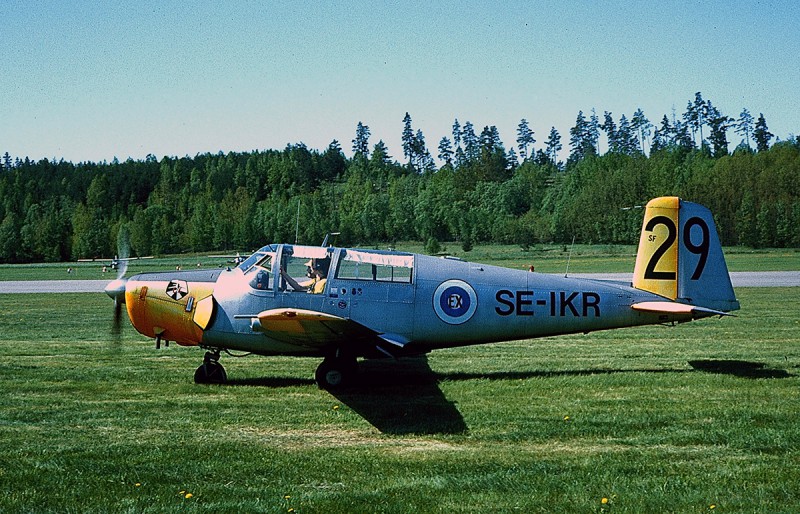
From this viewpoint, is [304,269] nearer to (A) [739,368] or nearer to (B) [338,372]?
(B) [338,372]

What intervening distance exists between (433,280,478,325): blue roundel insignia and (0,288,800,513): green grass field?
38.8 inches

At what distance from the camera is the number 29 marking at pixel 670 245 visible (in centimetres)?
1150

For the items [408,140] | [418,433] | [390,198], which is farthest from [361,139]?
[418,433]

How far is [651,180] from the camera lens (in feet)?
256

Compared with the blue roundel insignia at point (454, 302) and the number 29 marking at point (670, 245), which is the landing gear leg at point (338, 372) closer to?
the blue roundel insignia at point (454, 302)

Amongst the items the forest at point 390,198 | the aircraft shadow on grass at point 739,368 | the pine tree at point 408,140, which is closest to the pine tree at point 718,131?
the forest at point 390,198

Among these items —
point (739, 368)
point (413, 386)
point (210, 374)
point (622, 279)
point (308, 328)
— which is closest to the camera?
point (308, 328)

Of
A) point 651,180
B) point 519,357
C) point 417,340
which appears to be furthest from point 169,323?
point 651,180

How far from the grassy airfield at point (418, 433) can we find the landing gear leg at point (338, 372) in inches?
9.3

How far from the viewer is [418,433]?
8.47 meters

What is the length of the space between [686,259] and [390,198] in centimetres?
6214

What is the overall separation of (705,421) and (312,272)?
5.47 metres

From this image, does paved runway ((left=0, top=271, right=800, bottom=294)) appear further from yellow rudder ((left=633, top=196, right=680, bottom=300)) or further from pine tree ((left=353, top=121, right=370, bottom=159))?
pine tree ((left=353, top=121, right=370, bottom=159))

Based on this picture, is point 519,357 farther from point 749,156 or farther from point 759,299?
point 749,156
